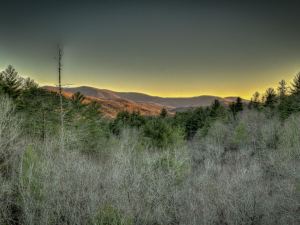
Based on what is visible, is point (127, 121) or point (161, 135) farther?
point (127, 121)

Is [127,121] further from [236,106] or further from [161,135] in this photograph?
[236,106]

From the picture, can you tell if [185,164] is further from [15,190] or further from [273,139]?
[273,139]

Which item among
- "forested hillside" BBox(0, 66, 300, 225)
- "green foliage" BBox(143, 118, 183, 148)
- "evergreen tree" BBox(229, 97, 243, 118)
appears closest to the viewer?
"forested hillside" BBox(0, 66, 300, 225)

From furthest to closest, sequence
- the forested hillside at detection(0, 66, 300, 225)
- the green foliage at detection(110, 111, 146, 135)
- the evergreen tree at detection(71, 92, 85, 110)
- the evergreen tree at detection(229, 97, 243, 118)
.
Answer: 1. the evergreen tree at detection(229, 97, 243, 118)
2. the green foliage at detection(110, 111, 146, 135)
3. the evergreen tree at detection(71, 92, 85, 110)
4. the forested hillside at detection(0, 66, 300, 225)

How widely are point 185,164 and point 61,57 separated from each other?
38.5ft

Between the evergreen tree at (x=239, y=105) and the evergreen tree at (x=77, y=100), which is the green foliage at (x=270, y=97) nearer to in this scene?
the evergreen tree at (x=239, y=105)

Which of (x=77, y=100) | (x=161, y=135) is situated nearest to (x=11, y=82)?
(x=77, y=100)

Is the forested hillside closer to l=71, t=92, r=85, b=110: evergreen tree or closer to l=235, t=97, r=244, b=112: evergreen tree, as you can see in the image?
l=71, t=92, r=85, b=110: evergreen tree

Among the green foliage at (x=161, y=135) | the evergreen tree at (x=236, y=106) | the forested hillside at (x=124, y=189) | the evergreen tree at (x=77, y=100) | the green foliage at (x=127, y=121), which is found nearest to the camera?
the forested hillside at (x=124, y=189)

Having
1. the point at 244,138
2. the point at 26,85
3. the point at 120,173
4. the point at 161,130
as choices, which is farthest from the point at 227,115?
the point at 120,173

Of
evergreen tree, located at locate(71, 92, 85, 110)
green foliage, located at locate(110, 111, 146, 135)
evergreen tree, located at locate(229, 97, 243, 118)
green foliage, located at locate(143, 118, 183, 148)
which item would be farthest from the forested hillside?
evergreen tree, located at locate(229, 97, 243, 118)

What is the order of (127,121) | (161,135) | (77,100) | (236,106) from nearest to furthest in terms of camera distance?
1. (161,135)
2. (77,100)
3. (127,121)
4. (236,106)

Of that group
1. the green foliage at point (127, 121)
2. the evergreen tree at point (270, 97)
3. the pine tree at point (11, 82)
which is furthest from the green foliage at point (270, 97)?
the pine tree at point (11, 82)

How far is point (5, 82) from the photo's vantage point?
30.4m
